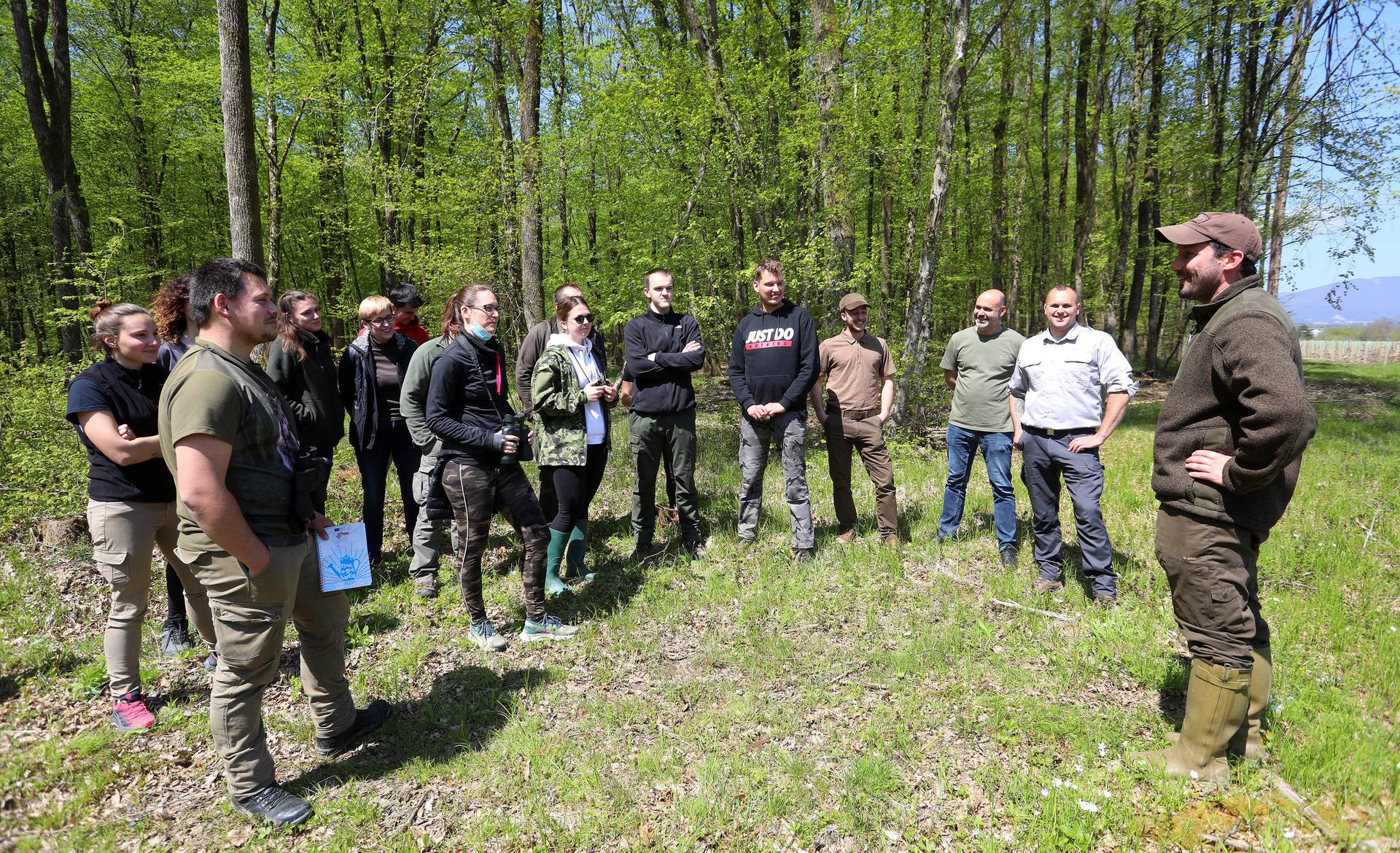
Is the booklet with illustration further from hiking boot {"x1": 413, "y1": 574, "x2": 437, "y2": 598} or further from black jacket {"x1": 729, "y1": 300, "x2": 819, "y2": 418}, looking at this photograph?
black jacket {"x1": 729, "y1": 300, "x2": 819, "y2": 418}

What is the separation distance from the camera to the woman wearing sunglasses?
469 cm

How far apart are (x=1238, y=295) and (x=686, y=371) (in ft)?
12.0

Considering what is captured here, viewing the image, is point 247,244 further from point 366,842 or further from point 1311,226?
point 1311,226

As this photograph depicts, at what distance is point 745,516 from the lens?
5.82m

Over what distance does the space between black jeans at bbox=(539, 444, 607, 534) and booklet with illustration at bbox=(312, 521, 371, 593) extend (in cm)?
163

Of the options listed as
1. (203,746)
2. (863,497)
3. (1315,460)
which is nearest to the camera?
(203,746)

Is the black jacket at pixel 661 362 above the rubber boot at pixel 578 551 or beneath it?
above

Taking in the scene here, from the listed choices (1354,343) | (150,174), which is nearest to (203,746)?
(150,174)

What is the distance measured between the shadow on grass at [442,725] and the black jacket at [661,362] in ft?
7.54

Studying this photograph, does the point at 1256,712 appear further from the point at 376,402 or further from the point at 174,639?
the point at 174,639

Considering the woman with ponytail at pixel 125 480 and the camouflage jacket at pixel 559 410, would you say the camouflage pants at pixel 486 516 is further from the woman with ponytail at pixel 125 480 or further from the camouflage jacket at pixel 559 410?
the woman with ponytail at pixel 125 480

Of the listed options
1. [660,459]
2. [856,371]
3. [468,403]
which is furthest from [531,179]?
[468,403]

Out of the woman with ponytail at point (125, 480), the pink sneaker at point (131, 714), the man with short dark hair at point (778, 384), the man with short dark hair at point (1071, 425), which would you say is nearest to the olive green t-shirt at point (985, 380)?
the man with short dark hair at point (1071, 425)

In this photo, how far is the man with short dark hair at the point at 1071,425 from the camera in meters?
4.67
